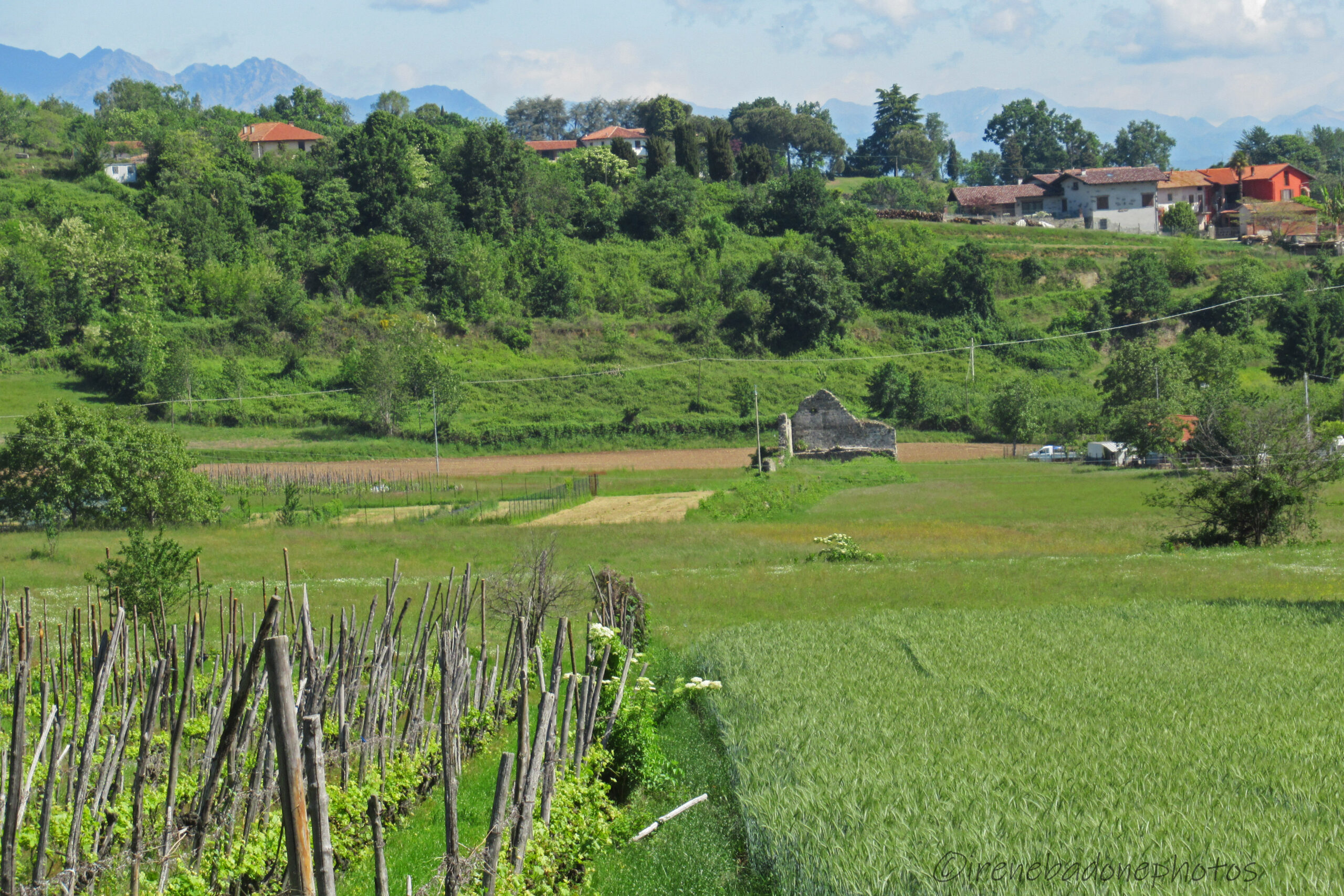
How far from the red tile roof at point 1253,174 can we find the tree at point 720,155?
43.9 m

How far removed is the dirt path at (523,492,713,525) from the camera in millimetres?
37031

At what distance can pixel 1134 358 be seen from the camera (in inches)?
2307

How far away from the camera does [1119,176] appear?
3856 inches

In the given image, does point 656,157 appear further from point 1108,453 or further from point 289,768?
point 289,768

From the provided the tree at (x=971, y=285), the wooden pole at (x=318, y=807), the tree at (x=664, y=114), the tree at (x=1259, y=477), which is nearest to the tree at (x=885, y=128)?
the tree at (x=664, y=114)

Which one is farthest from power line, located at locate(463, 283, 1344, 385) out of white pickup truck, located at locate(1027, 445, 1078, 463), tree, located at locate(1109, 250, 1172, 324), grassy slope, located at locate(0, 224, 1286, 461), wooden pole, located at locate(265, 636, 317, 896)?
wooden pole, located at locate(265, 636, 317, 896)

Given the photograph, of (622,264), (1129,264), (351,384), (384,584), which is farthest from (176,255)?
(1129,264)

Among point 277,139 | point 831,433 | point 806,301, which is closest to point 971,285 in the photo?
point 806,301

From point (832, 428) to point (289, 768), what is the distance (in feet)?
183

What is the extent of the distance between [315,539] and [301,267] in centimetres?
5454

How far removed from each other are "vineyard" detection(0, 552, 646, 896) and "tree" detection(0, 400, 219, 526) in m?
23.2

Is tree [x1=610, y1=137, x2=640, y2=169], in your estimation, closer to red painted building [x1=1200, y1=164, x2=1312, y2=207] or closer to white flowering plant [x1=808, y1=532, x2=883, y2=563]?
red painted building [x1=1200, y1=164, x2=1312, y2=207]

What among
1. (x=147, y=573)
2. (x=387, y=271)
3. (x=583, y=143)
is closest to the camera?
(x=147, y=573)

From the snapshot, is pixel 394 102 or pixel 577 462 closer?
pixel 577 462
